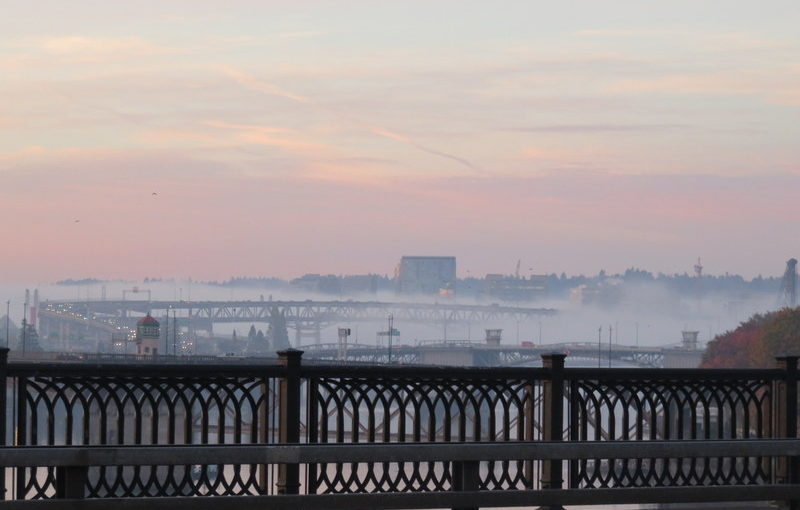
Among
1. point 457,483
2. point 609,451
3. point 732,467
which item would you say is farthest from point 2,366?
point 732,467

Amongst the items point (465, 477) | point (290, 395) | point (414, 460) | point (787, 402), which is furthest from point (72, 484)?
point (787, 402)

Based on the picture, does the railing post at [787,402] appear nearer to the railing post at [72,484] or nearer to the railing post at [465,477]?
the railing post at [465,477]

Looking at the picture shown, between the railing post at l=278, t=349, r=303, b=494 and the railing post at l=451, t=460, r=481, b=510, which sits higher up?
the railing post at l=278, t=349, r=303, b=494

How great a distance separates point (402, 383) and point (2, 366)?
364 centimetres

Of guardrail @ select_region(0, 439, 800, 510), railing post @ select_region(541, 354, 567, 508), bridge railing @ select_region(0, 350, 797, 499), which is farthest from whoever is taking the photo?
railing post @ select_region(541, 354, 567, 508)

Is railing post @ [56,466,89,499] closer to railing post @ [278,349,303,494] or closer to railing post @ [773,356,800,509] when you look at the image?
railing post @ [278,349,303,494]

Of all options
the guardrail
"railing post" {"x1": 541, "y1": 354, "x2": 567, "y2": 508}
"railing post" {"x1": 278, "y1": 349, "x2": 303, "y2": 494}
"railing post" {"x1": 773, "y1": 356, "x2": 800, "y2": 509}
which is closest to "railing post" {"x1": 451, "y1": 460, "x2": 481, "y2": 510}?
the guardrail

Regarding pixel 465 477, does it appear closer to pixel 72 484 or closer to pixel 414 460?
pixel 414 460

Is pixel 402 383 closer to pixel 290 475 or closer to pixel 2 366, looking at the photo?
pixel 290 475

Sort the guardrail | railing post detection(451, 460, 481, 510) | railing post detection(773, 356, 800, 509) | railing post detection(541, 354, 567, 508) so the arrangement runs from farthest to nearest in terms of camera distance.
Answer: railing post detection(773, 356, 800, 509), railing post detection(541, 354, 567, 508), railing post detection(451, 460, 481, 510), the guardrail

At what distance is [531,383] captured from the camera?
1391 centimetres

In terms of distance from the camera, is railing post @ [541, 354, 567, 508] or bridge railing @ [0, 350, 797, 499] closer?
bridge railing @ [0, 350, 797, 499]

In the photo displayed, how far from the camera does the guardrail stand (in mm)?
9438

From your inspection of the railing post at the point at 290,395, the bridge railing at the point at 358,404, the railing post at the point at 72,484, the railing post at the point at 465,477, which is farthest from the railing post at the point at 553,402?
the railing post at the point at 72,484
